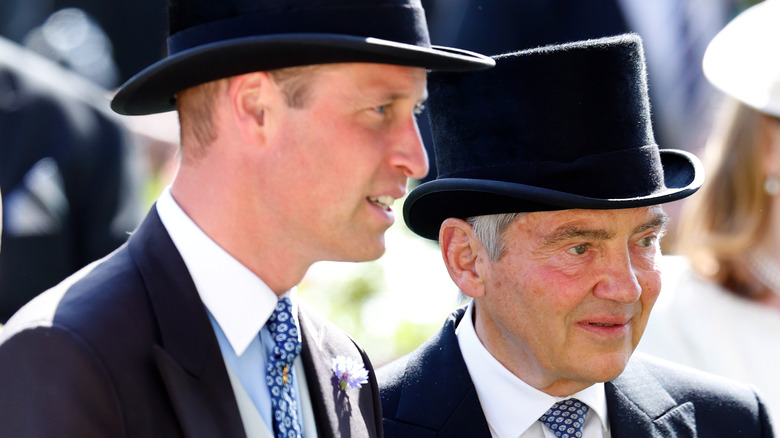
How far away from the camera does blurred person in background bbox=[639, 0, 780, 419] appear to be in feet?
15.7

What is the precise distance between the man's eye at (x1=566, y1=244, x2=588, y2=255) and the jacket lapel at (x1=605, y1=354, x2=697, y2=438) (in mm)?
506

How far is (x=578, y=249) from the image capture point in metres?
3.39

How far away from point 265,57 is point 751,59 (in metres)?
2.94

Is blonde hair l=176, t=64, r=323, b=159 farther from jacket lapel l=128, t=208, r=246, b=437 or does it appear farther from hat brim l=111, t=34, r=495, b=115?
jacket lapel l=128, t=208, r=246, b=437

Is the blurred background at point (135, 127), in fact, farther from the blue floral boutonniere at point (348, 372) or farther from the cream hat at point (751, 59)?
the blue floral boutonniere at point (348, 372)

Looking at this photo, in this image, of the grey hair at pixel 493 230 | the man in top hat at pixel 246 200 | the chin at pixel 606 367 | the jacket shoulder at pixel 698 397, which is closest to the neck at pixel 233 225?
the man in top hat at pixel 246 200

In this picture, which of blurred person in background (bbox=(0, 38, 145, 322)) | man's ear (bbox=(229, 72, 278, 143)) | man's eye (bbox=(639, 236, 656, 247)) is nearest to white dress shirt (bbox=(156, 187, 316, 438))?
man's ear (bbox=(229, 72, 278, 143))

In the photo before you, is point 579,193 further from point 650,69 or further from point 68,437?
point 650,69

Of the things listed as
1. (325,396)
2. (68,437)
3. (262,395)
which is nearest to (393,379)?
(325,396)

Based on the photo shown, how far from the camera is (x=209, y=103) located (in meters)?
2.59

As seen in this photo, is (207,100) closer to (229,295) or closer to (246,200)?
(246,200)

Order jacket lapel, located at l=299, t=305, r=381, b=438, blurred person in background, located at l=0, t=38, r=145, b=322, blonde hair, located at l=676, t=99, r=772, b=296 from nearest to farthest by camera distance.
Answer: jacket lapel, located at l=299, t=305, r=381, b=438
blurred person in background, located at l=0, t=38, r=145, b=322
blonde hair, located at l=676, t=99, r=772, b=296

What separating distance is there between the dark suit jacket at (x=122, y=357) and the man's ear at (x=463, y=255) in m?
1.24

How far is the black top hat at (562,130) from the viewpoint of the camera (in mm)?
3295
